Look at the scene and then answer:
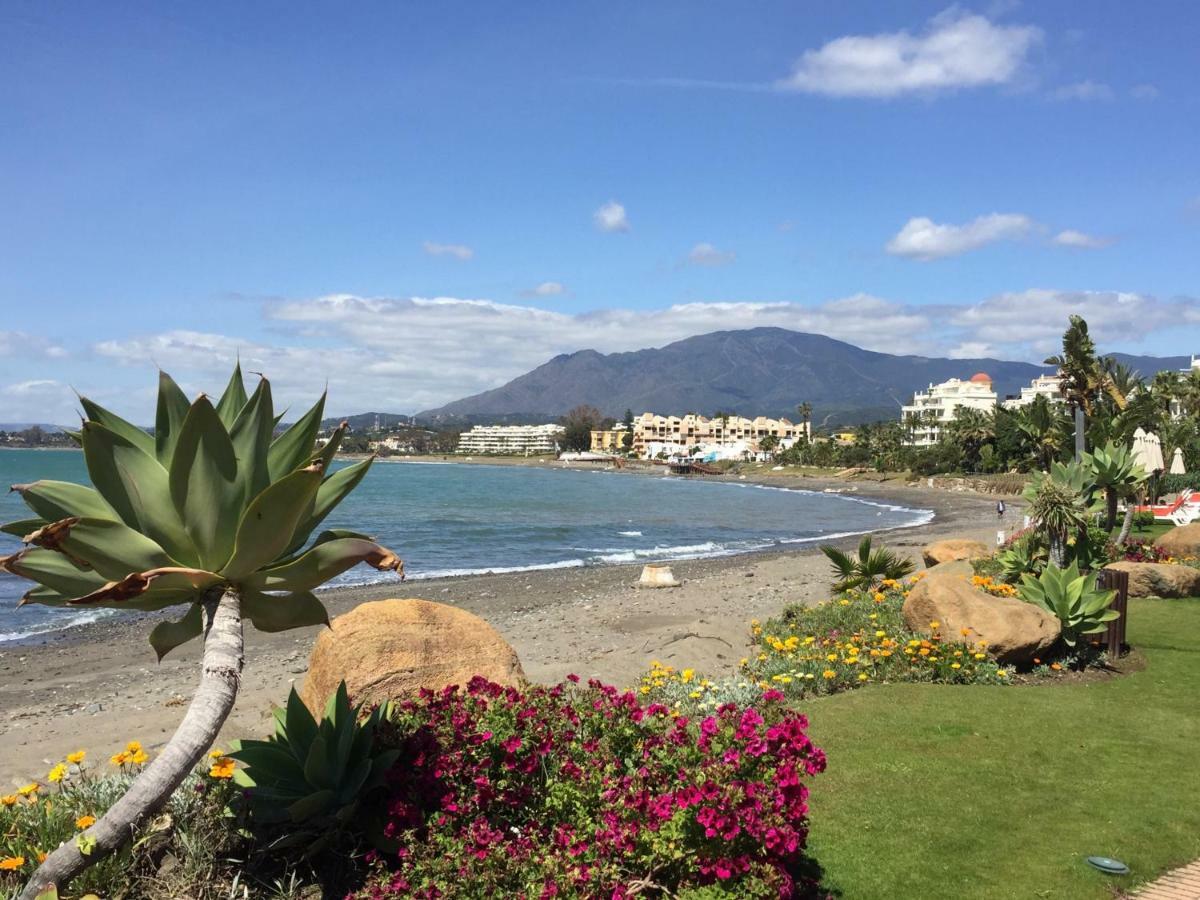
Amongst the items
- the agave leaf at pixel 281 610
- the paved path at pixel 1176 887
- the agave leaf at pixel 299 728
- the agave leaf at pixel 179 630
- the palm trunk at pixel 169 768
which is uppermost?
the agave leaf at pixel 281 610

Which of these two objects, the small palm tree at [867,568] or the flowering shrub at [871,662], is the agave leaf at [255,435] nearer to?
the flowering shrub at [871,662]

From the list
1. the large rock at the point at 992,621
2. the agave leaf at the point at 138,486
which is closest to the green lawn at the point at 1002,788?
the large rock at the point at 992,621

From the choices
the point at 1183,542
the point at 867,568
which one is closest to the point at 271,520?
the point at 867,568

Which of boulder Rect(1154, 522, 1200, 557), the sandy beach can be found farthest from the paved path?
boulder Rect(1154, 522, 1200, 557)

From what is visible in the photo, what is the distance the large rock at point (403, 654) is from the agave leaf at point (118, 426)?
345 cm

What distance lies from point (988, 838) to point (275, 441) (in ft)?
16.2

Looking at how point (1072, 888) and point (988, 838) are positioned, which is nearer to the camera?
point (1072, 888)

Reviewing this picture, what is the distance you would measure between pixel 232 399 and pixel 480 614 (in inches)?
746

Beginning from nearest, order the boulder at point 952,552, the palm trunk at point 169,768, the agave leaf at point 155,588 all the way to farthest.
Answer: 1. the palm trunk at point 169,768
2. the agave leaf at point 155,588
3. the boulder at point 952,552

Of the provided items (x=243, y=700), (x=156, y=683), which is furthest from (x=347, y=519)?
(x=243, y=700)

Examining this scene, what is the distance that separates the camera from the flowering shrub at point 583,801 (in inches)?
153

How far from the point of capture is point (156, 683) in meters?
15.2

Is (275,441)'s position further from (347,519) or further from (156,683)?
(347,519)

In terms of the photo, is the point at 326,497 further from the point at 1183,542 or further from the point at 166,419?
the point at 1183,542
